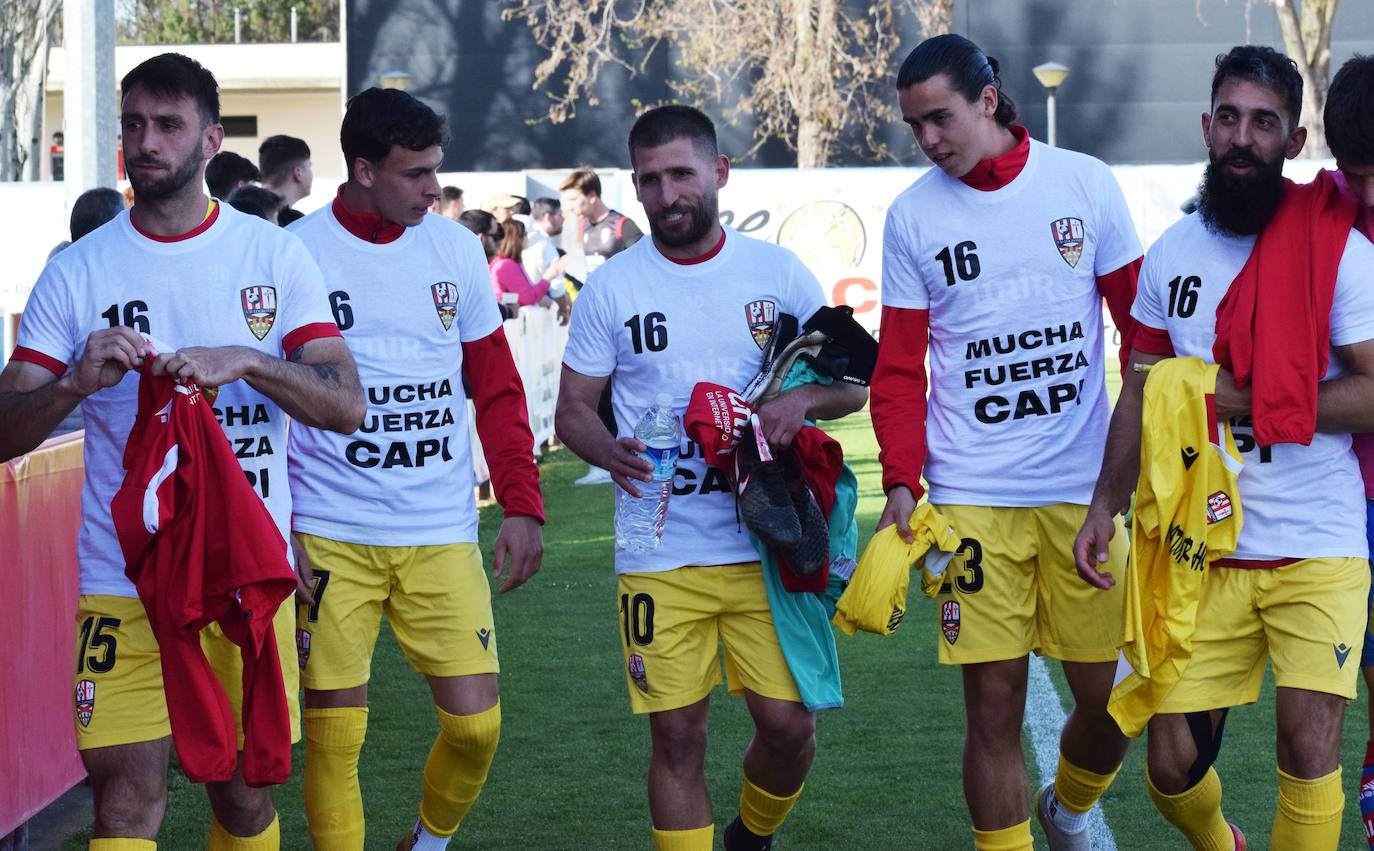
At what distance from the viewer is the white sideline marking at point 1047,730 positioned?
5551 mm

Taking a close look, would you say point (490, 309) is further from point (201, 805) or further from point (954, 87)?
point (201, 805)

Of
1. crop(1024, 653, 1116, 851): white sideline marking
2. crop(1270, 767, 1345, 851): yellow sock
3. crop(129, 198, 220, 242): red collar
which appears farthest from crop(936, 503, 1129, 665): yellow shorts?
crop(129, 198, 220, 242): red collar

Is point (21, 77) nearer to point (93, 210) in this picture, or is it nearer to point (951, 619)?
point (93, 210)

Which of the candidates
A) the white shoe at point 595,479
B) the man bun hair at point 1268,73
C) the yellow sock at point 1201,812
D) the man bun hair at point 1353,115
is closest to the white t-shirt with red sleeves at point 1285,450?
the man bun hair at point 1353,115

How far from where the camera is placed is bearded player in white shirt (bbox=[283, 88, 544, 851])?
191 inches

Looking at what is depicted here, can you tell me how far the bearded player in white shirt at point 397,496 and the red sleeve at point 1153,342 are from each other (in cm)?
183

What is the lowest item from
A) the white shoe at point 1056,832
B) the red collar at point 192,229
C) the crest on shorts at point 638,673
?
the white shoe at point 1056,832

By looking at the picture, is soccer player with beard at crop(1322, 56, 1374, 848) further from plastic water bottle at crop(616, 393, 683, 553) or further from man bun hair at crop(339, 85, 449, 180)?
man bun hair at crop(339, 85, 449, 180)

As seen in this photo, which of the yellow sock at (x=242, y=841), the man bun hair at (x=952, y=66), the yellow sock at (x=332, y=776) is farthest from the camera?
the yellow sock at (x=332, y=776)

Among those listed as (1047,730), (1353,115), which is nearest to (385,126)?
(1353,115)

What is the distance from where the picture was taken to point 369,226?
4977 millimetres

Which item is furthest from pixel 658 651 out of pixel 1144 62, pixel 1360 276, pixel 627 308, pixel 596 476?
pixel 1144 62

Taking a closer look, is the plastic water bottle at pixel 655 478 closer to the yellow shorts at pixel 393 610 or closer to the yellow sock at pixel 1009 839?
the yellow shorts at pixel 393 610

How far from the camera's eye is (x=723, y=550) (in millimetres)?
4660
